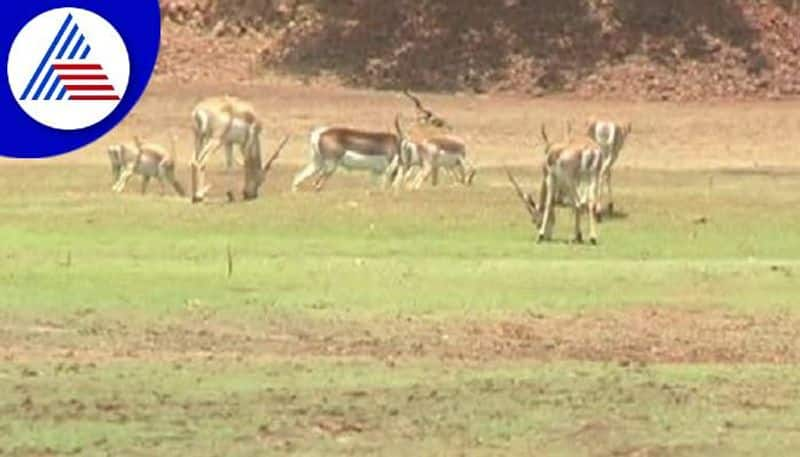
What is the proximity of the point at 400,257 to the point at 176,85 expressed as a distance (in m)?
18.7

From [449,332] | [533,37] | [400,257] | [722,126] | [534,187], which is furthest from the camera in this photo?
[533,37]

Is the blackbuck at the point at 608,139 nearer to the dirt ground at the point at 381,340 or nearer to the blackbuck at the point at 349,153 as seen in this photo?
the dirt ground at the point at 381,340

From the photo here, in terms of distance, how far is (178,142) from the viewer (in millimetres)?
34719

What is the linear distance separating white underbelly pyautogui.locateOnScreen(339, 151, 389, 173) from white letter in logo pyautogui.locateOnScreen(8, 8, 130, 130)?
253 inches

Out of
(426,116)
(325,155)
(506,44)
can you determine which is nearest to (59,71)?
(426,116)

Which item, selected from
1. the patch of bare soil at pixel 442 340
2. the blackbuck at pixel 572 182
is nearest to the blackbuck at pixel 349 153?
the blackbuck at pixel 572 182

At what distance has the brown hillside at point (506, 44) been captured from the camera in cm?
4122

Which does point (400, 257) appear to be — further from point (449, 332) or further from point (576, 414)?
point (576, 414)

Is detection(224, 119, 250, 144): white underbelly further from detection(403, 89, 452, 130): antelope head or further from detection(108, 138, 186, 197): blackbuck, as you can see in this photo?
detection(403, 89, 452, 130): antelope head

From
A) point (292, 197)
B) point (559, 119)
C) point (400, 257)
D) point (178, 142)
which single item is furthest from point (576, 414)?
point (559, 119)

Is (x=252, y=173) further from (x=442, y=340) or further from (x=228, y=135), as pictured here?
(x=442, y=340)

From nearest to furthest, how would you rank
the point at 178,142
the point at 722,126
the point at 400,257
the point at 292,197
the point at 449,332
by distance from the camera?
the point at 449,332 < the point at 400,257 < the point at 292,197 < the point at 178,142 < the point at 722,126

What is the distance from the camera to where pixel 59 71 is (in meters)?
34.8

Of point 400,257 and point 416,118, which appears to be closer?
point 400,257
